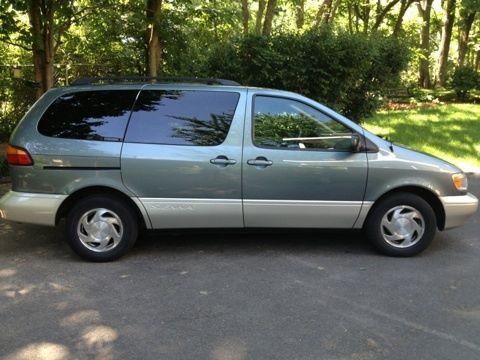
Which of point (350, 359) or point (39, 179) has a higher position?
point (39, 179)

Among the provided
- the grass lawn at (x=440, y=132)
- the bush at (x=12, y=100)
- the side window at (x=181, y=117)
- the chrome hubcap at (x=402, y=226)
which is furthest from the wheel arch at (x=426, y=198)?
the bush at (x=12, y=100)

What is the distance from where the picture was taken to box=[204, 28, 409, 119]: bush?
8.93m

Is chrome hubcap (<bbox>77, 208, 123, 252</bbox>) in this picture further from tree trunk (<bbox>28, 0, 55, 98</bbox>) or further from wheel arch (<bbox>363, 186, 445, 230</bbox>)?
tree trunk (<bbox>28, 0, 55, 98</bbox>)

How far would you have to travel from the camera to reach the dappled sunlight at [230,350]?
3342mm

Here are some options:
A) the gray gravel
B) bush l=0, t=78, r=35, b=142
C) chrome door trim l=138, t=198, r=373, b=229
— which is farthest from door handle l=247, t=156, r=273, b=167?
bush l=0, t=78, r=35, b=142

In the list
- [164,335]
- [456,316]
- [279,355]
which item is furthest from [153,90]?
[456,316]

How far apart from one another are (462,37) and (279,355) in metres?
34.5

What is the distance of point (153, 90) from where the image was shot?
5109mm

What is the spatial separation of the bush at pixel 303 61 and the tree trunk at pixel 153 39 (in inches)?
46.2

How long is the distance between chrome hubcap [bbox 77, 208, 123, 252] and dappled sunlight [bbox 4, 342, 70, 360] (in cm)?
158

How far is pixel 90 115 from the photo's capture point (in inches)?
199

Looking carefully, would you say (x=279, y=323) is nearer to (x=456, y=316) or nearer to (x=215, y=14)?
(x=456, y=316)

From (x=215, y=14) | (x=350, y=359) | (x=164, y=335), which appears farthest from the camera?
(x=215, y=14)

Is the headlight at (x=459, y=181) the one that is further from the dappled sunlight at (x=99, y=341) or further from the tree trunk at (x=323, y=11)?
the tree trunk at (x=323, y=11)
